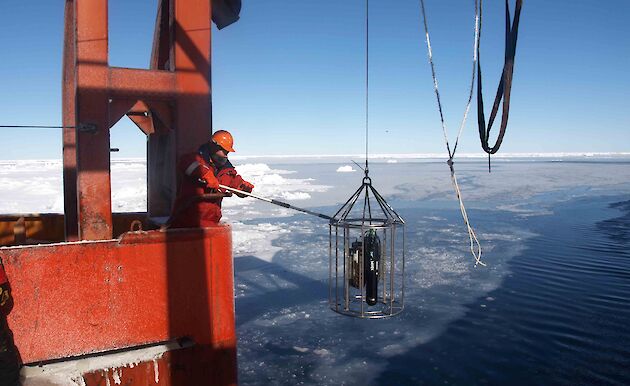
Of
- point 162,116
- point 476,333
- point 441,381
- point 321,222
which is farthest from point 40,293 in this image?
point 321,222

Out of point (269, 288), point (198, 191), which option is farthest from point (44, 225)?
point (269, 288)

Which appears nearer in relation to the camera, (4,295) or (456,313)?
(4,295)

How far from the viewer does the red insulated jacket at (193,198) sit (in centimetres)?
381

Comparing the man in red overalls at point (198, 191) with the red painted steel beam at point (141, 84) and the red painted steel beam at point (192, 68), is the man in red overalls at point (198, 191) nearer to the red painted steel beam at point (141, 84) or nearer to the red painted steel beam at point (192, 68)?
the red painted steel beam at point (192, 68)

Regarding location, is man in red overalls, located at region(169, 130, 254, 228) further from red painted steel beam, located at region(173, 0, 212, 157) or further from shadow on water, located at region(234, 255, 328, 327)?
shadow on water, located at region(234, 255, 328, 327)

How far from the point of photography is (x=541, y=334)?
21.9ft

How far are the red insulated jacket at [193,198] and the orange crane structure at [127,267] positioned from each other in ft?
0.73

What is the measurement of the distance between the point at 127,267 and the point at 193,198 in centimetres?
88

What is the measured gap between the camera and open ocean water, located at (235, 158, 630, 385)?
574cm

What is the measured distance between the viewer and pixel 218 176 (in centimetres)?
436

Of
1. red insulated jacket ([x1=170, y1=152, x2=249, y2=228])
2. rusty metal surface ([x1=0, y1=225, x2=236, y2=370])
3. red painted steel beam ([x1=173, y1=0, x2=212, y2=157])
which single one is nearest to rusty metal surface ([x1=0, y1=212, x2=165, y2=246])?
red insulated jacket ([x1=170, y1=152, x2=249, y2=228])

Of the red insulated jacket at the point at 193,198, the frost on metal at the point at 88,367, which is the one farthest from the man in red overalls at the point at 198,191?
the frost on metal at the point at 88,367

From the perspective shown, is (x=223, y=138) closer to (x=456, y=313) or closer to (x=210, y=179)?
(x=210, y=179)

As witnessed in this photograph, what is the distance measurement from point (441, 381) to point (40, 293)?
461 cm
